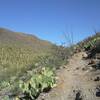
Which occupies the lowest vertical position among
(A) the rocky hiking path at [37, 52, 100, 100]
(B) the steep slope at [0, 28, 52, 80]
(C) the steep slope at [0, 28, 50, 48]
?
(A) the rocky hiking path at [37, 52, 100, 100]

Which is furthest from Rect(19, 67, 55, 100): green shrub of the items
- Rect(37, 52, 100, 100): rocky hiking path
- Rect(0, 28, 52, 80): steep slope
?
Rect(0, 28, 52, 80): steep slope

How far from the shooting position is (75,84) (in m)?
8.08

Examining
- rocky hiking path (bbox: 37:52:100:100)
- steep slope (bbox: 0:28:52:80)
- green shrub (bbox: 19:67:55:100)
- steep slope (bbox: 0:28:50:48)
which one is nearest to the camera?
rocky hiking path (bbox: 37:52:100:100)

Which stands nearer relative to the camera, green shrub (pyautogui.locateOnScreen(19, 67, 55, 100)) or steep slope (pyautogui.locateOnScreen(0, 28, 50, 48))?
green shrub (pyautogui.locateOnScreen(19, 67, 55, 100))

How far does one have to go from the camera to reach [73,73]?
9.26 metres

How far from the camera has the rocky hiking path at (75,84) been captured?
7.16m

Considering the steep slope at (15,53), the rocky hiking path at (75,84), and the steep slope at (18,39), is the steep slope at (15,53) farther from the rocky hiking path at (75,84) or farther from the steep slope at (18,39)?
the rocky hiking path at (75,84)

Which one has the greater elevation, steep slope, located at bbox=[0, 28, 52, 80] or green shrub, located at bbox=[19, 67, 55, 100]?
steep slope, located at bbox=[0, 28, 52, 80]

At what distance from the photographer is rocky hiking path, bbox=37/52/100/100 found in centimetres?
716

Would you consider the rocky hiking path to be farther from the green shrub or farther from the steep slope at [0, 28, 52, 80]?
the steep slope at [0, 28, 52, 80]

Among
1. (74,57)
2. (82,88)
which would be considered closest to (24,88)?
(82,88)

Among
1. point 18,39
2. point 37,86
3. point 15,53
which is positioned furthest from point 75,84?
point 18,39

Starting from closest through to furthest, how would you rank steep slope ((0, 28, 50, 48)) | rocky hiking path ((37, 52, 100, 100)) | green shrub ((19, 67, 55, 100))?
rocky hiking path ((37, 52, 100, 100)) < green shrub ((19, 67, 55, 100)) < steep slope ((0, 28, 50, 48))

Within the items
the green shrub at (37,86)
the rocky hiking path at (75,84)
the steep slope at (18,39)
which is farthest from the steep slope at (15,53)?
the green shrub at (37,86)
